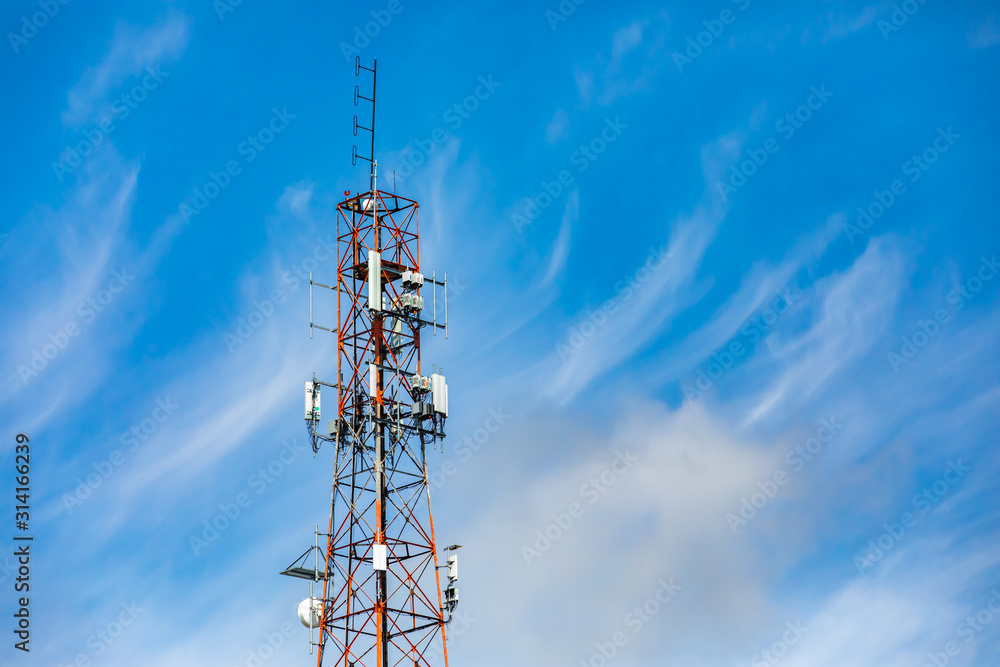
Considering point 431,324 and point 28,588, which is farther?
point 431,324

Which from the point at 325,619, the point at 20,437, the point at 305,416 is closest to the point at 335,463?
the point at 305,416

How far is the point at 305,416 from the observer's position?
84.6 meters

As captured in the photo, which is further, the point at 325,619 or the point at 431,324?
the point at 431,324

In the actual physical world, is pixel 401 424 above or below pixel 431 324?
below

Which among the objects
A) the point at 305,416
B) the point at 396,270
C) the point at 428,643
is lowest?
the point at 428,643

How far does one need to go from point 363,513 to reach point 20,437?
18.6m

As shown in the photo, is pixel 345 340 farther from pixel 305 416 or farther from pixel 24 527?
pixel 24 527

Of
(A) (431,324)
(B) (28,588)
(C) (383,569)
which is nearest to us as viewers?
(B) (28,588)

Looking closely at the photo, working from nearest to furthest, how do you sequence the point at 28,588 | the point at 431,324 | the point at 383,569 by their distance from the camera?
the point at 28,588
the point at 383,569
the point at 431,324

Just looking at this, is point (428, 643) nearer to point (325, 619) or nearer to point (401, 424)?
point (325, 619)

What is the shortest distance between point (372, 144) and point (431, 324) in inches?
471

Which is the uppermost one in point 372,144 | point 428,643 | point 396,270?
point 372,144

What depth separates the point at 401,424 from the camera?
84.1 m

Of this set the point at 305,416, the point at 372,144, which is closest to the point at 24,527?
the point at 305,416
